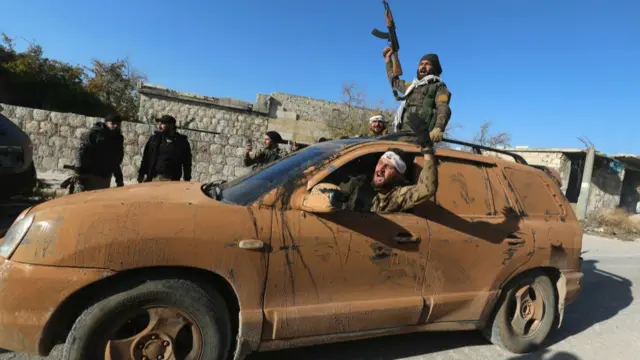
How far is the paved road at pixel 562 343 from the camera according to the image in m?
3.24

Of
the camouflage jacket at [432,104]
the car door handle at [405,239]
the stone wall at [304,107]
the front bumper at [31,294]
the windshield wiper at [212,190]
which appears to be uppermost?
the stone wall at [304,107]

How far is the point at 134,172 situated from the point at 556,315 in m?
10.7

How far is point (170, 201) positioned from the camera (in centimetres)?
240

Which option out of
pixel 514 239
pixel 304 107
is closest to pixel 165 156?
pixel 514 239

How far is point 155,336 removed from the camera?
7.44 ft

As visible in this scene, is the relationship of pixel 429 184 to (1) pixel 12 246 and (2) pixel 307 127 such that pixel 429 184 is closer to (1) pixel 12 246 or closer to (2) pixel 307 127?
(1) pixel 12 246

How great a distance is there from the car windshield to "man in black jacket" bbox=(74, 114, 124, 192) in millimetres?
3056

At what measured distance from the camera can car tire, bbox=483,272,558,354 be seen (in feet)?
11.5

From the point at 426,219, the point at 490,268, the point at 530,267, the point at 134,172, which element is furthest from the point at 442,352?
the point at 134,172

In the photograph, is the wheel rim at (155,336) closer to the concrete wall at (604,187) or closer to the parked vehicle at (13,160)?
the parked vehicle at (13,160)

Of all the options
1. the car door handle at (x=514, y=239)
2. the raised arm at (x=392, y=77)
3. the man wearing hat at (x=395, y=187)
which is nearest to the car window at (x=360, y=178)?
the man wearing hat at (x=395, y=187)

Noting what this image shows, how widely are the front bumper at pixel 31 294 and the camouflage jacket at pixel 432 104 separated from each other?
3131 millimetres

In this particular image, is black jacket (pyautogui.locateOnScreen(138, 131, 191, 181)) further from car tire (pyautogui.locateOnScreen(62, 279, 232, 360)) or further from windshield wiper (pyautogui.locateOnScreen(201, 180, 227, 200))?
car tire (pyautogui.locateOnScreen(62, 279, 232, 360))

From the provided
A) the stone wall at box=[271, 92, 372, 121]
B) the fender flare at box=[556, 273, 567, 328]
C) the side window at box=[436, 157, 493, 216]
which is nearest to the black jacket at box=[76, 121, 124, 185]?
the side window at box=[436, 157, 493, 216]
